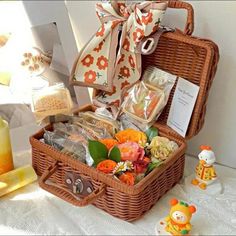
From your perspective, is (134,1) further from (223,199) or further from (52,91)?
(223,199)

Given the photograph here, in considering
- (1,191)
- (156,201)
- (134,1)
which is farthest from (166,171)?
(134,1)

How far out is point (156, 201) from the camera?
93 centimetres

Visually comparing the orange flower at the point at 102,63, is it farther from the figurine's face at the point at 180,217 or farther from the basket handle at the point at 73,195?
the figurine's face at the point at 180,217

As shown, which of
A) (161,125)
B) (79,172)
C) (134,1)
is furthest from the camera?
(134,1)

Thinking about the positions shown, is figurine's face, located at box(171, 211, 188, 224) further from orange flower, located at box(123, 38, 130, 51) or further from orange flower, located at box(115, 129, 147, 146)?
orange flower, located at box(123, 38, 130, 51)

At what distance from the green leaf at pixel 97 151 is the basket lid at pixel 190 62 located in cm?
19

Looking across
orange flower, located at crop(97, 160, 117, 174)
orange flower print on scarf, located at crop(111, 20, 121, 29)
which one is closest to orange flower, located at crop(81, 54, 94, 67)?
orange flower print on scarf, located at crop(111, 20, 121, 29)

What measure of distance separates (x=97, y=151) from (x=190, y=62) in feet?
1.00

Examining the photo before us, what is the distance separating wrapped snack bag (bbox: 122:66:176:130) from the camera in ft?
3.38

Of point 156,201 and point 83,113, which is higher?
point 83,113

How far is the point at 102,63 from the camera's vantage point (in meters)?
1.09

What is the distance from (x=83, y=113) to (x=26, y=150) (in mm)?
175

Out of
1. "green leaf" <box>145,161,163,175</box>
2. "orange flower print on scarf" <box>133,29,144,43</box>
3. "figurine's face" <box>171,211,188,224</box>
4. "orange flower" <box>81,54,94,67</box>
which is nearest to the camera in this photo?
"figurine's face" <box>171,211,188,224</box>

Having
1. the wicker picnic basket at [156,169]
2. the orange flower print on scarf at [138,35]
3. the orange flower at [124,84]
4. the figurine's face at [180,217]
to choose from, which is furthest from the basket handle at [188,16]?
the figurine's face at [180,217]
